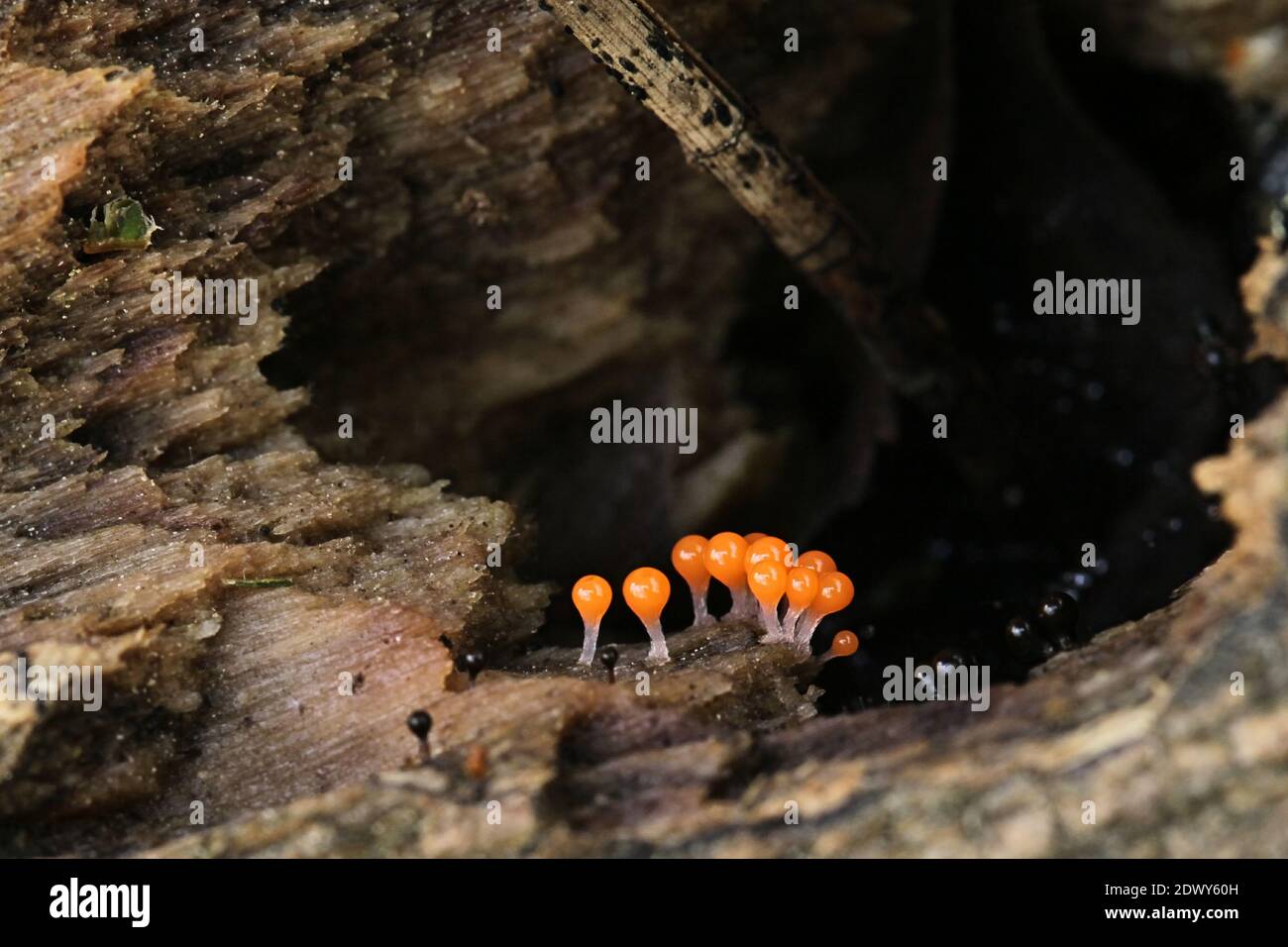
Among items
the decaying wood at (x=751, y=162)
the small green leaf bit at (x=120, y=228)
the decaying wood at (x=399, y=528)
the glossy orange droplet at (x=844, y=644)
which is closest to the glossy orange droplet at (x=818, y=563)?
the glossy orange droplet at (x=844, y=644)

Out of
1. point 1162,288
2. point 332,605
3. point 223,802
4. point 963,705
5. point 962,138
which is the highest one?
point 962,138

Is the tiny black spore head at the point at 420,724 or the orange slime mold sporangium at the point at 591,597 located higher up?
the orange slime mold sporangium at the point at 591,597

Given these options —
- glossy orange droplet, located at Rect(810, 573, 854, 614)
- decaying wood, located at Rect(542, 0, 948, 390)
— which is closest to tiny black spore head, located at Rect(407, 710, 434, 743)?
glossy orange droplet, located at Rect(810, 573, 854, 614)

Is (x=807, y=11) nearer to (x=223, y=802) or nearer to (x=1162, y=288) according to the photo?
(x=1162, y=288)

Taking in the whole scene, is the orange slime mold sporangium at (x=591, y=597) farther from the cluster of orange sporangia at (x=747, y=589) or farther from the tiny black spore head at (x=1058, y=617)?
the tiny black spore head at (x=1058, y=617)

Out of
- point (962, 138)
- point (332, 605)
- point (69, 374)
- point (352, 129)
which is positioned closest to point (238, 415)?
point (69, 374)

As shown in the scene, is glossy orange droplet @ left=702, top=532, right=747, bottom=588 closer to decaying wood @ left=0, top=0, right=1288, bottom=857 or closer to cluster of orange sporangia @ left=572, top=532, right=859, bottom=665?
cluster of orange sporangia @ left=572, top=532, right=859, bottom=665
